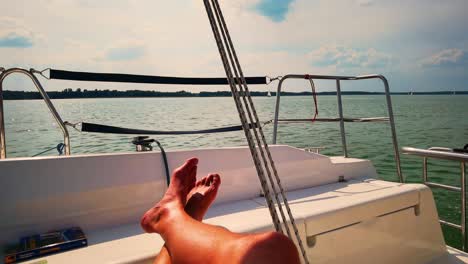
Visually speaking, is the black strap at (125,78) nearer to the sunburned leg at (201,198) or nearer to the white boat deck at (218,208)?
the white boat deck at (218,208)

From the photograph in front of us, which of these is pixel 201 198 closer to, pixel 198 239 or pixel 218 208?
pixel 198 239

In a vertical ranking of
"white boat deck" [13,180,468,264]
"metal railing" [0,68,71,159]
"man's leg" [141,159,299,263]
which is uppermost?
"metal railing" [0,68,71,159]

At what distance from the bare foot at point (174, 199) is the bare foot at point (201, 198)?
3 centimetres

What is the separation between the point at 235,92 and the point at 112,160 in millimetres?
929

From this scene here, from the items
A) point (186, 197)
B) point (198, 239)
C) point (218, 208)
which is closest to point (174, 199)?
point (186, 197)

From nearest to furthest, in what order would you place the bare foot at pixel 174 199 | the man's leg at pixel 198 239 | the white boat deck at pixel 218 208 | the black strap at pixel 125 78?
the man's leg at pixel 198 239
the bare foot at pixel 174 199
the white boat deck at pixel 218 208
the black strap at pixel 125 78

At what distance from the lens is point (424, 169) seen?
7.25ft

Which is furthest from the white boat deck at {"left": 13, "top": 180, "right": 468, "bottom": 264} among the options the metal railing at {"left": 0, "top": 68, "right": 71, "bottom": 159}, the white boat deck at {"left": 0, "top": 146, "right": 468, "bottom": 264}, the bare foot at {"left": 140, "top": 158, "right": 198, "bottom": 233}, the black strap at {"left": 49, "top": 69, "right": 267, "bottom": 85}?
the black strap at {"left": 49, "top": 69, "right": 267, "bottom": 85}

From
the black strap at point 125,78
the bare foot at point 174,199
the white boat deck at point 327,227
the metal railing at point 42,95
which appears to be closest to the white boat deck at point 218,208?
the white boat deck at point 327,227

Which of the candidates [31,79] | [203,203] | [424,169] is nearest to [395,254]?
[424,169]

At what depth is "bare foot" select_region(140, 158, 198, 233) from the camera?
113 cm

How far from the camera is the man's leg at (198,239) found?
68 centimetres

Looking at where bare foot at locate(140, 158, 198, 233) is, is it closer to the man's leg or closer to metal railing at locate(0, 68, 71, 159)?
the man's leg

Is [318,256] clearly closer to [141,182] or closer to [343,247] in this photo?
[343,247]
